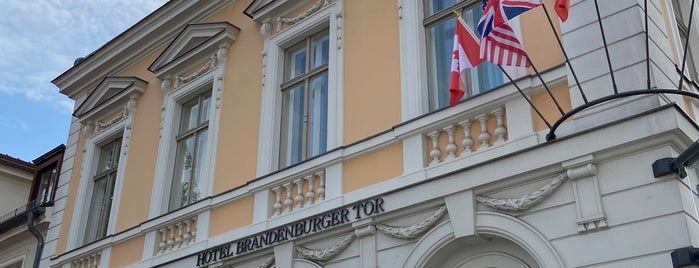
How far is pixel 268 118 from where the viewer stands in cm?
945

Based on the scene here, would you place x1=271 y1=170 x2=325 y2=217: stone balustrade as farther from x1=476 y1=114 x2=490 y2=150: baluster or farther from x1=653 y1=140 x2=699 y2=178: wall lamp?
x1=653 y1=140 x2=699 y2=178: wall lamp

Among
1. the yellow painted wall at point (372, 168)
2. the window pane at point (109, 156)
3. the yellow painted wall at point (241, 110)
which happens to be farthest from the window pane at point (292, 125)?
the window pane at point (109, 156)

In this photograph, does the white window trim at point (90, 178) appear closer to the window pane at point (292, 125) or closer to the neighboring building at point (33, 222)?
the neighboring building at point (33, 222)

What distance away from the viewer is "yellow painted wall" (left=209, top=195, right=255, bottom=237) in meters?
9.03

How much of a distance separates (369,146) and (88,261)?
6.03 meters

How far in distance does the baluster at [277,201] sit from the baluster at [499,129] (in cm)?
295

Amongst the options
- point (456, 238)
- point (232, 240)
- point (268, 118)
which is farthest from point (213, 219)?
point (456, 238)

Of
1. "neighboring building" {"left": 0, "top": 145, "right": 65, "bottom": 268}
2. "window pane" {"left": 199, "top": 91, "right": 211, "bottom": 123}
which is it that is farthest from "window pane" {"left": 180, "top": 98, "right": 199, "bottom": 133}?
"neighboring building" {"left": 0, "top": 145, "right": 65, "bottom": 268}

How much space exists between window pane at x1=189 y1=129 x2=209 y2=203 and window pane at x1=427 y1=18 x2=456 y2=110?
4064 mm

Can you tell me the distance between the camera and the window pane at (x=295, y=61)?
9.80m

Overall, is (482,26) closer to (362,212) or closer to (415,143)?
(415,143)

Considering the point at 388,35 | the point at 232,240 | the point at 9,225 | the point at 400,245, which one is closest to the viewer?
the point at 400,245

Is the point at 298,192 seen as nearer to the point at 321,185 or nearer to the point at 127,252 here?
the point at 321,185

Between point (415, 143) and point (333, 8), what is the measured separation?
2666 millimetres
